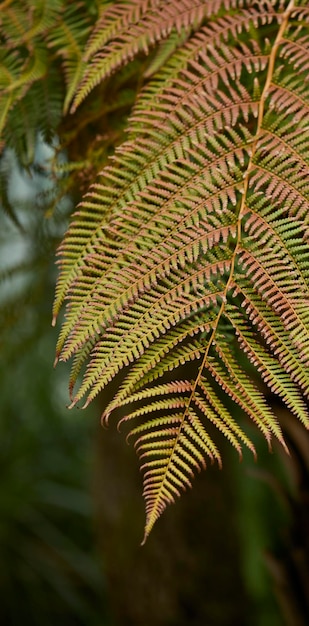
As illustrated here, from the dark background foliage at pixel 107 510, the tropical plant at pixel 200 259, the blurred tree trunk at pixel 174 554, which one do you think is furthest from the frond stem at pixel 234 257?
the blurred tree trunk at pixel 174 554

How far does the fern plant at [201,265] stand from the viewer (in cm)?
53

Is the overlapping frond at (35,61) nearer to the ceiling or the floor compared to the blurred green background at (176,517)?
nearer to the ceiling

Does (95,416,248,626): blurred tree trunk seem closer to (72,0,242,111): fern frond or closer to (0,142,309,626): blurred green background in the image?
(0,142,309,626): blurred green background

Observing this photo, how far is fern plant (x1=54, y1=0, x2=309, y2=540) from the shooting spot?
53 centimetres

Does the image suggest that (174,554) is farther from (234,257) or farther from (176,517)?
(234,257)

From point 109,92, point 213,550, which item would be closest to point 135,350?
point 109,92

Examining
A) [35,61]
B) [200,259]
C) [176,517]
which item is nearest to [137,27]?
[35,61]

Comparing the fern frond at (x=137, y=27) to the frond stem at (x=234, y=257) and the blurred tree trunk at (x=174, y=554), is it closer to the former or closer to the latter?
the frond stem at (x=234, y=257)

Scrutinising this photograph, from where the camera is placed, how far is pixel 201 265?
1.80 feet

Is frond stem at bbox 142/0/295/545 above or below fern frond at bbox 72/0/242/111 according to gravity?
below

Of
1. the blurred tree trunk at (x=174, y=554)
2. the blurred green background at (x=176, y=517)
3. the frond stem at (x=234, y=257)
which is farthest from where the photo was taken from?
the blurred tree trunk at (x=174, y=554)

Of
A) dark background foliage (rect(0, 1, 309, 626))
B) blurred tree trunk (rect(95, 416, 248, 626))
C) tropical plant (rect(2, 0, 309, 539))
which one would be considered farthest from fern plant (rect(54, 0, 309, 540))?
blurred tree trunk (rect(95, 416, 248, 626))

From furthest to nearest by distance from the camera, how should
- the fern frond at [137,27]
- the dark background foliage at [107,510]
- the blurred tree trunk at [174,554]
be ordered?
the blurred tree trunk at [174,554] → the dark background foliage at [107,510] → the fern frond at [137,27]

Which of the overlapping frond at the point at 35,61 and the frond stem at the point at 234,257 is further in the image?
the overlapping frond at the point at 35,61
